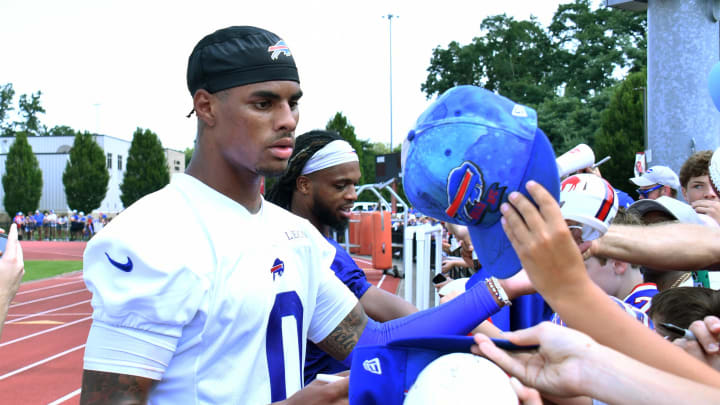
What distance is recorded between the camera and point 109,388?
1488mm

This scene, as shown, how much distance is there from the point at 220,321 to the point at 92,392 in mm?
372

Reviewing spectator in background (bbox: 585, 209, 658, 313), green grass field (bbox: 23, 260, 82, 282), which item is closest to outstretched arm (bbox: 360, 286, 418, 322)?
spectator in background (bbox: 585, 209, 658, 313)

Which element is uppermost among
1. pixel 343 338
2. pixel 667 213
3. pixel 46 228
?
pixel 667 213

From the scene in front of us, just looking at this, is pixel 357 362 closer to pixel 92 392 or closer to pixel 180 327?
pixel 180 327

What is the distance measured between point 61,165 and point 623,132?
47.3 meters

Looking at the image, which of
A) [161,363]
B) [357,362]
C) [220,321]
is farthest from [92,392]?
[357,362]

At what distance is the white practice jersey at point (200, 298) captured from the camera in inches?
59.4

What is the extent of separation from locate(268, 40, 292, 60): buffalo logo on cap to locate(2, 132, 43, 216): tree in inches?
1994

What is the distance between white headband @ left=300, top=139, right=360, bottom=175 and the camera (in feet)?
11.0

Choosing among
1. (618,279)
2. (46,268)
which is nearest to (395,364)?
(618,279)

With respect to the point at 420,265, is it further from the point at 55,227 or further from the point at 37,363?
the point at 55,227

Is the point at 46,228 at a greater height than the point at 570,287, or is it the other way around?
the point at 570,287

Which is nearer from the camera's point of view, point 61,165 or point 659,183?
point 659,183

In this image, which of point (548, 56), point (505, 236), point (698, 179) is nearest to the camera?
point (505, 236)
